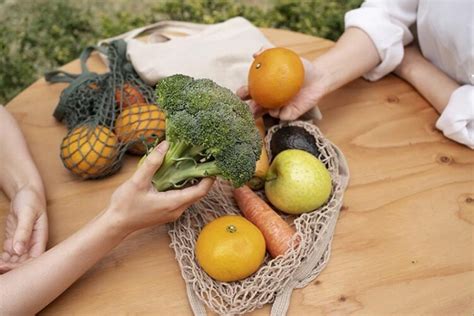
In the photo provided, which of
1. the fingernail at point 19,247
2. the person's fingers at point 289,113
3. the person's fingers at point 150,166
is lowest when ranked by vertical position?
the fingernail at point 19,247

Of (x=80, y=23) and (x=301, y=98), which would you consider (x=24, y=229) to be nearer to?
(x=301, y=98)

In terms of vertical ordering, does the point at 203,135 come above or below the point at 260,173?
above

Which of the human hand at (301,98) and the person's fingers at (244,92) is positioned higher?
the person's fingers at (244,92)

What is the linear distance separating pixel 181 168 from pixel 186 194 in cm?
6

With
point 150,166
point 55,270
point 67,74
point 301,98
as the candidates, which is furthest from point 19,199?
point 301,98

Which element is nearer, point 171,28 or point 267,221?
point 267,221

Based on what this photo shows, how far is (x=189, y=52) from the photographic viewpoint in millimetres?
1614

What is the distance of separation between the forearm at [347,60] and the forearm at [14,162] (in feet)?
2.72

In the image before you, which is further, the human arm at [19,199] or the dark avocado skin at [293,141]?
the dark avocado skin at [293,141]

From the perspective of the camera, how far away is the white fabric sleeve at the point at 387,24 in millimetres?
1656

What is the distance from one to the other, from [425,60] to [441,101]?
7.5 inches

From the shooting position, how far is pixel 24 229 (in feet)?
3.99

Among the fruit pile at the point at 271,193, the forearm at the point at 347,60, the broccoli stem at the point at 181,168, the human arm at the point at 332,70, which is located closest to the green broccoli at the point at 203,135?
the broccoli stem at the point at 181,168

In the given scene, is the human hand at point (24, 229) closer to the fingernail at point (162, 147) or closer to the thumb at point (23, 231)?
the thumb at point (23, 231)
